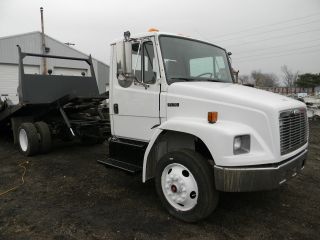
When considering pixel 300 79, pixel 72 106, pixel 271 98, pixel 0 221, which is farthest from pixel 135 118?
pixel 300 79

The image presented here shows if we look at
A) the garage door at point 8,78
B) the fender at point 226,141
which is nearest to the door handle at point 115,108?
the fender at point 226,141

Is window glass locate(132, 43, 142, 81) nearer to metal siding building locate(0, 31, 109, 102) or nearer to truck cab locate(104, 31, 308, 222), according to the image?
truck cab locate(104, 31, 308, 222)

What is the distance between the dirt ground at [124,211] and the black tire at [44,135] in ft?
4.09

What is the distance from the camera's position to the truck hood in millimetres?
3748

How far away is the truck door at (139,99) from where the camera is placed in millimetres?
4504

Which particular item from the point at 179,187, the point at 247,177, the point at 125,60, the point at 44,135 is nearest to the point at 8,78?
the point at 44,135

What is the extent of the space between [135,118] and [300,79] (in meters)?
46.5

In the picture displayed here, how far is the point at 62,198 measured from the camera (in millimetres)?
5027

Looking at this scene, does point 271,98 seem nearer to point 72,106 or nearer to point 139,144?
point 139,144

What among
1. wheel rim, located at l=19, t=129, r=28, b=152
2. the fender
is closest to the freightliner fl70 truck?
the fender

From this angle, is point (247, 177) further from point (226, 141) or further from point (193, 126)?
point (193, 126)

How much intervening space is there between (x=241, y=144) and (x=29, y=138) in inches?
218

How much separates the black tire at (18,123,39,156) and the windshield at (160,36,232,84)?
451 centimetres

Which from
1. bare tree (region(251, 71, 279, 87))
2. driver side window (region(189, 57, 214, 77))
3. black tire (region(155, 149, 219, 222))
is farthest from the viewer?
bare tree (region(251, 71, 279, 87))
